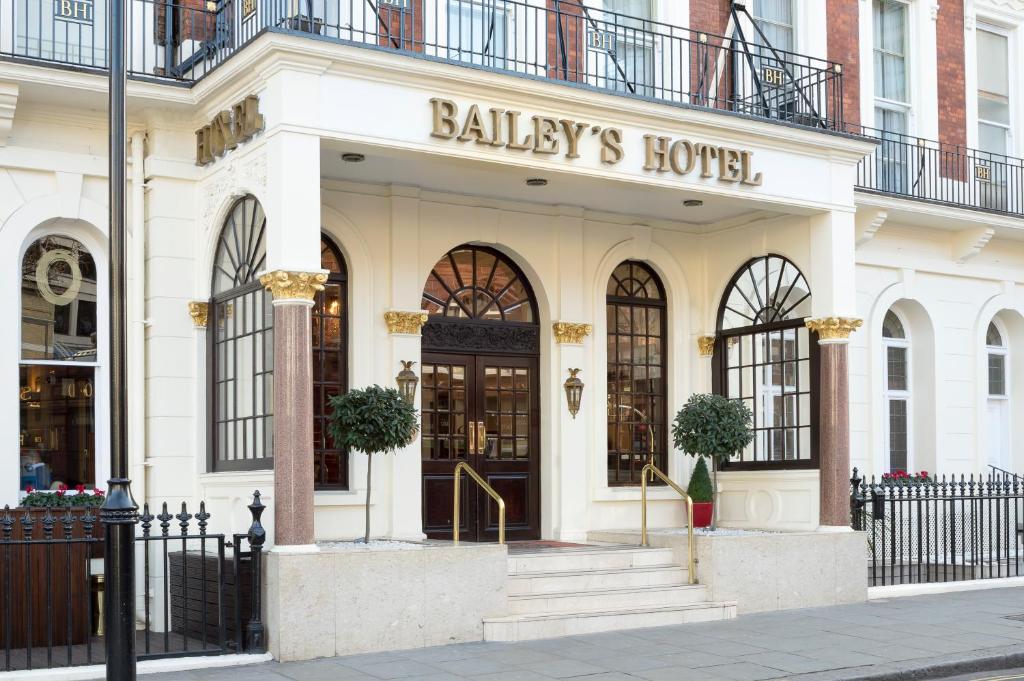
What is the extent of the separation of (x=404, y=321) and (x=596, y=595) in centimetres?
362

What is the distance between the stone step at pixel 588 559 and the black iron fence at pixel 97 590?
2690 mm

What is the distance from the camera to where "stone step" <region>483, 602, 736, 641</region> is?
453 inches

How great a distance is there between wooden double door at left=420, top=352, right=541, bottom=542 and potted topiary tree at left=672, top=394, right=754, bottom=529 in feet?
6.26

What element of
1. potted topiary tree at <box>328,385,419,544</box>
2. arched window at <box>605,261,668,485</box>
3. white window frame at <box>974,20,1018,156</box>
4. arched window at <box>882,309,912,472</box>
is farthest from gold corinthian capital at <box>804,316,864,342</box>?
white window frame at <box>974,20,1018,156</box>

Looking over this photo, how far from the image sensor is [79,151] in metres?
12.4

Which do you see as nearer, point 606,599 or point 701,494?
point 606,599

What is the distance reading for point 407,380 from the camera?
13.8m

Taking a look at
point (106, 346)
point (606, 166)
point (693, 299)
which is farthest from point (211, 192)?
point (693, 299)

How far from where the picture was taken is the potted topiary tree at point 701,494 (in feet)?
48.1

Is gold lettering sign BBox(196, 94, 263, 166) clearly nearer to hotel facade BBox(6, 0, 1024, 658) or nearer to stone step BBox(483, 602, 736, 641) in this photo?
hotel facade BBox(6, 0, 1024, 658)

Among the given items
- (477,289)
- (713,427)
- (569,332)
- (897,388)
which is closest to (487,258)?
(477,289)

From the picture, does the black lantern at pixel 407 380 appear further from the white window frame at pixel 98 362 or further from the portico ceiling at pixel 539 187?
the white window frame at pixel 98 362

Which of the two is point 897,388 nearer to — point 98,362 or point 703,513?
point 703,513

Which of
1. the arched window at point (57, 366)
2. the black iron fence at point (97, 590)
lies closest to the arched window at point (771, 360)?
the black iron fence at point (97, 590)
